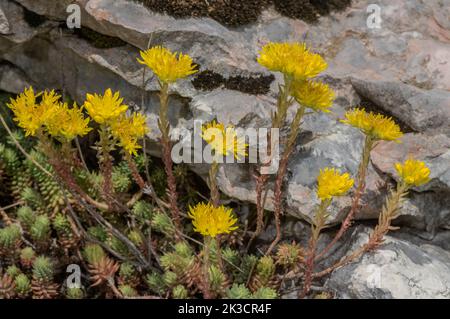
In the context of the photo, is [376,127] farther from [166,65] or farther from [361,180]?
[166,65]

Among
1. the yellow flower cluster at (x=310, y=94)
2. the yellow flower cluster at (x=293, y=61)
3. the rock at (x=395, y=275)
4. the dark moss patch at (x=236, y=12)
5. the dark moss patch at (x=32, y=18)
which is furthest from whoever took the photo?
the dark moss patch at (x=32, y=18)

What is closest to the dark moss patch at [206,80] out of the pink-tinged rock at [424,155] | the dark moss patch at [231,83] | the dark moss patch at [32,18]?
the dark moss patch at [231,83]

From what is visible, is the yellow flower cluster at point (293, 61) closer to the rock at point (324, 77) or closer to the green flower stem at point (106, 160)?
the rock at point (324, 77)

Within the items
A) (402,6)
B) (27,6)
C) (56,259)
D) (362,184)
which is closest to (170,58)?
(362,184)

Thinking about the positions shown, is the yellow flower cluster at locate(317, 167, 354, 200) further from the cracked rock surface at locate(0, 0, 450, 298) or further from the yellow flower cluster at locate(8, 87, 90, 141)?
the yellow flower cluster at locate(8, 87, 90, 141)
